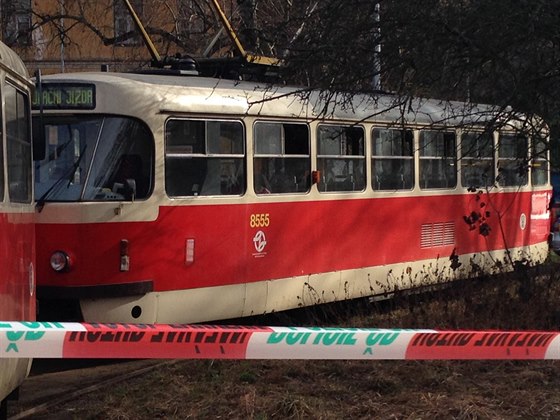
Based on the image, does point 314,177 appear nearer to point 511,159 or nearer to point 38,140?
point 511,159

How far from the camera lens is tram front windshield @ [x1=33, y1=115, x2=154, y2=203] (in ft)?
27.1

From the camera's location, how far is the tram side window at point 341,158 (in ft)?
32.8

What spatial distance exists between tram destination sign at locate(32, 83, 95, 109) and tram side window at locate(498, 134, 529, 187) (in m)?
4.69

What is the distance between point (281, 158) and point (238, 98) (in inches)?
34.9

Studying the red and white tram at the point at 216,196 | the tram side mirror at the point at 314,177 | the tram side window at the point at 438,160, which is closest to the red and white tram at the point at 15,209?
the red and white tram at the point at 216,196

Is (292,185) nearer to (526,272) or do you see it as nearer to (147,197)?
(147,197)

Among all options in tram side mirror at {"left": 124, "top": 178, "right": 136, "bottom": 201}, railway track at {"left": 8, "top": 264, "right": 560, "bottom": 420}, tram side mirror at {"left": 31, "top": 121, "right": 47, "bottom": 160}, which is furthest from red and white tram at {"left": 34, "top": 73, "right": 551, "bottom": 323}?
tram side mirror at {"left": 31, "top": 121, "right": 47, "bottom": 160}

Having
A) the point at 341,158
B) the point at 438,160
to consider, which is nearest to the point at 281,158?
the point at 341,158

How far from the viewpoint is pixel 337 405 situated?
241 inches

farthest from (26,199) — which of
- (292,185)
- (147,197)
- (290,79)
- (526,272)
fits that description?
(526,272)

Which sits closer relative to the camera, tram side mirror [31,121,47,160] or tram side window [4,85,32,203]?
tram side window [4,85,32,203]

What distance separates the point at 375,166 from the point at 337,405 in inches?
202

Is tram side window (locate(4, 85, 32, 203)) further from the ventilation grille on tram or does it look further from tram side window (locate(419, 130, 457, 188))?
the ventilation grille on tram

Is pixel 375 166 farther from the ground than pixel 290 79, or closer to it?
closer to it
